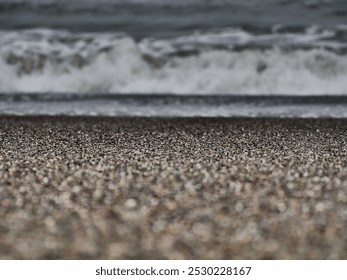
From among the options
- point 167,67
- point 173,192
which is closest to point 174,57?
point 167,67

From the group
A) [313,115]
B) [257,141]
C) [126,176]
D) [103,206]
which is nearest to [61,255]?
[103,206]

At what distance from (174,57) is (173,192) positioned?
8363mm

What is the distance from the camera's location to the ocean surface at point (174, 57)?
10.4m

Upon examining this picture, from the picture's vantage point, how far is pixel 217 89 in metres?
11.9

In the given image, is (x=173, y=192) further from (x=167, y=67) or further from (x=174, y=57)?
(x=174, y=57)

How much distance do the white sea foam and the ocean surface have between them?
23mm

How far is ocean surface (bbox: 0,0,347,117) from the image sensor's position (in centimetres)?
1036

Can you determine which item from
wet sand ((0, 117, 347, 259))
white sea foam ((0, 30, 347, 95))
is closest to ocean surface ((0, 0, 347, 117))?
white sea foam ((0, 30, 347, 95))

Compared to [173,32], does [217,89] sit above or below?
below

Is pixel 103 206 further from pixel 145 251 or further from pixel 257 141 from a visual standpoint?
pixel 257 141

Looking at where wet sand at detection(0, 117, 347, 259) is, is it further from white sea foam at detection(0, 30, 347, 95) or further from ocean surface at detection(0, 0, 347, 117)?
white sea foam at detection(0, 30, 347, 95)

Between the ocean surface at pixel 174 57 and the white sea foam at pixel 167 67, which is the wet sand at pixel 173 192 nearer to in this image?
the ocean surface at pixel 174 57

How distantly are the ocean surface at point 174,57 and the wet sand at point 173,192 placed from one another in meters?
2.13

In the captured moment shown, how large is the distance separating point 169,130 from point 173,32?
21.6 ft
